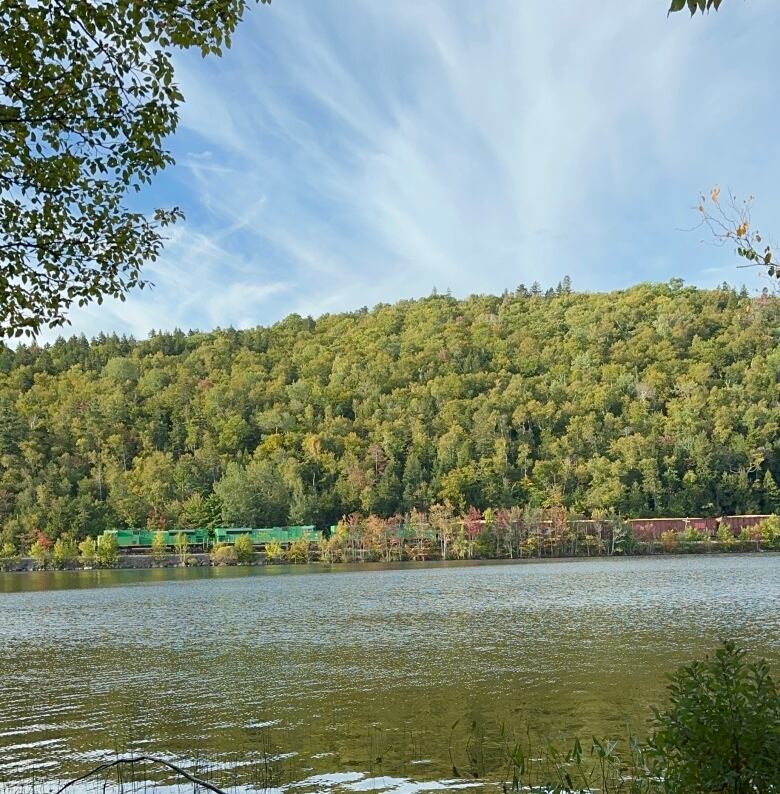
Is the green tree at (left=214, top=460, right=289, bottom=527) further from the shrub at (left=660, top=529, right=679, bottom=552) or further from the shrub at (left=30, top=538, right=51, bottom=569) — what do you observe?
the shrub at (left=660, top=529, right=679, bottom=552)

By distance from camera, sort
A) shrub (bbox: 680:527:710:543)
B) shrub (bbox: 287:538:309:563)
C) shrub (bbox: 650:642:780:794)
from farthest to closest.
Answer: shrub (bbox: 287:538:309:563) → shrub (bbox: 680:527:710:543) → shrub (bbox: 650:642:780:794)

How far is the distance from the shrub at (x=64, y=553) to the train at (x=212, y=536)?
436 cm

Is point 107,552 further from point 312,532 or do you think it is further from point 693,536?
point 693,536

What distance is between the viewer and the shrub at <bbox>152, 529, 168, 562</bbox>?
123m

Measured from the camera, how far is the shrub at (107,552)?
117812mm

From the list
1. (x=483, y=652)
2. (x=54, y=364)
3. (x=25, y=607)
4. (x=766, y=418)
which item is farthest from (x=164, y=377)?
(x=483, y=652)

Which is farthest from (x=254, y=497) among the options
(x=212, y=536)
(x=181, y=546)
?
(x=181, y=546)

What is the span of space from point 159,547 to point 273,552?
750 inches

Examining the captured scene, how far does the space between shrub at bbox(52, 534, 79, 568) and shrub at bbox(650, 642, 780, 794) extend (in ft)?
419

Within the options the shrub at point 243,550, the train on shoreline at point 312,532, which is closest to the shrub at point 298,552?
the train on shoreline at point 312,532

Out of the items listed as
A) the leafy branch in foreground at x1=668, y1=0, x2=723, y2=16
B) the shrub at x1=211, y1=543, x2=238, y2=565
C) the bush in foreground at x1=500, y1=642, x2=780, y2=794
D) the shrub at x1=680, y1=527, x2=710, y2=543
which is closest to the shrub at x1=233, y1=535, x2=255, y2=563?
the shrub at x1=211, y1=543, x2=238, y2=565

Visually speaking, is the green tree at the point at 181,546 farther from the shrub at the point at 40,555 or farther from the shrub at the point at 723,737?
the shrub at the point at 723,737

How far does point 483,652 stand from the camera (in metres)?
25.2

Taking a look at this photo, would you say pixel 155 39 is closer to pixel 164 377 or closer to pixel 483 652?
pixel 483 652
